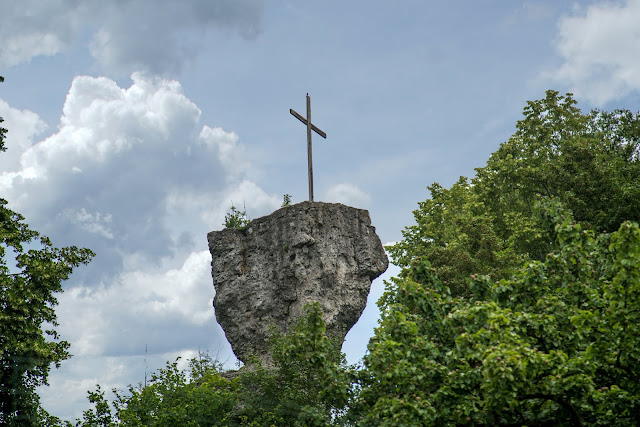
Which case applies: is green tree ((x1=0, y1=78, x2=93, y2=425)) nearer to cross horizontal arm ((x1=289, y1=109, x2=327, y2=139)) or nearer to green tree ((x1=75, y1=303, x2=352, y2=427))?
green tree ((x1=75, y1=303, x2=352, y2=427))

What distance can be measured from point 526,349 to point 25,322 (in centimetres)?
1409

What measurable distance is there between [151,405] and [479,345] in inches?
428

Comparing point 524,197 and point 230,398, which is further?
point 524,197

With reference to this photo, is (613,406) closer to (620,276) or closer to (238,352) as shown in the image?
(620,276)

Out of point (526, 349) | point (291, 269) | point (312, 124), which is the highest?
point (312, 124)

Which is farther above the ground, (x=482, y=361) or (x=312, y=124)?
(x=312, y=124)

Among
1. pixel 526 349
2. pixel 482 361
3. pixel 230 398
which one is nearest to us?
pixel 526 349

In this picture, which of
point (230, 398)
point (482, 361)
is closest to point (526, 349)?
point (482, 361)

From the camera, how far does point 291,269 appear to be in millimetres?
19781

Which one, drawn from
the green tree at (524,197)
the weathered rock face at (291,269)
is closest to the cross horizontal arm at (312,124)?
the weathered rock face at (291,269)

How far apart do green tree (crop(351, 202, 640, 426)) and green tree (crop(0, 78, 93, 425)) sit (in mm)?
10632

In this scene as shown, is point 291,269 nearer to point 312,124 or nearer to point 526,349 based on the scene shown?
point 312,124

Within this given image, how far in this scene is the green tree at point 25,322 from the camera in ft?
63.5

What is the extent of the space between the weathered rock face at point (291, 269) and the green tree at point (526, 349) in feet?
22.2
